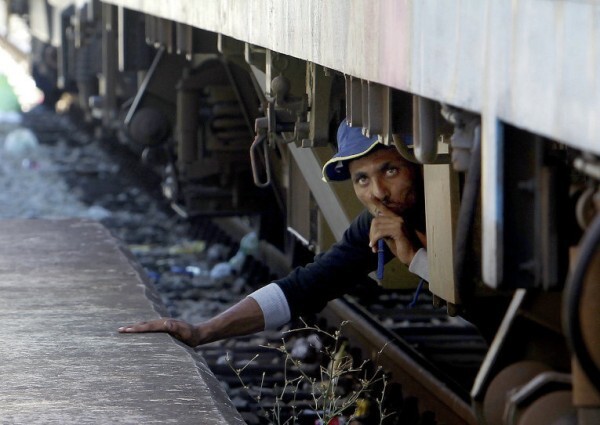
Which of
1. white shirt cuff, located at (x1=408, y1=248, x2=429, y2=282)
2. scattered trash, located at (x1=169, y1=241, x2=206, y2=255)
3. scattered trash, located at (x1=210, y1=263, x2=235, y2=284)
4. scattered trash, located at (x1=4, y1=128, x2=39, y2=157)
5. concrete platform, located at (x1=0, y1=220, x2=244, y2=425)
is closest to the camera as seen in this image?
concrete platform, located at (x1=0, y1=220, x2=244, y2=425)

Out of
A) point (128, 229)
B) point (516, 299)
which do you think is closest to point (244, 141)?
point (128, 229)

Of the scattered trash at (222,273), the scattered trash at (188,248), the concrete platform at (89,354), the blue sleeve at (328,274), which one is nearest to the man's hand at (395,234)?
the blue sleeve at (328,274)

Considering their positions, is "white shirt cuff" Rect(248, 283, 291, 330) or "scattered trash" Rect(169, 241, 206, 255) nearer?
"white shirt cuff" Rect(248, 283, 291, 330)

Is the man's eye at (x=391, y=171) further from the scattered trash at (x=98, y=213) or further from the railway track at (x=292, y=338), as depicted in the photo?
the scattered trash at (x=98, y=213)

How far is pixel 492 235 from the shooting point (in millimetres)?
2285

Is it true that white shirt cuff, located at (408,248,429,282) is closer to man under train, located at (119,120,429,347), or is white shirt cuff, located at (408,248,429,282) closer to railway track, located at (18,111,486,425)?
man under train, located at (119,120,429,347)

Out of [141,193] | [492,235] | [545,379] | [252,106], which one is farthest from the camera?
[141,193]

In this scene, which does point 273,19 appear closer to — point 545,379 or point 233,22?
point 233,22

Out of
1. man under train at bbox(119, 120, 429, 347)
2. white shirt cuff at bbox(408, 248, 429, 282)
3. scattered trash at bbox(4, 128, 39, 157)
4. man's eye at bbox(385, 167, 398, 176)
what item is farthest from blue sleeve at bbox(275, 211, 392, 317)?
scattered trash at bbox(4, 128, 39, 157)

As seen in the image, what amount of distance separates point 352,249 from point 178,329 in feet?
2.22

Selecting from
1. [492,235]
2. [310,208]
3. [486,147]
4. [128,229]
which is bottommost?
[128,229]

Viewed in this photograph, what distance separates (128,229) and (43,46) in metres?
5.79

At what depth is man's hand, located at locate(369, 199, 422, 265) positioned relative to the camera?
3979 millimetres

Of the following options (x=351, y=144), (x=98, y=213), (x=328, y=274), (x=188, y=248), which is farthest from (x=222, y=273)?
(x=351, y=144)
